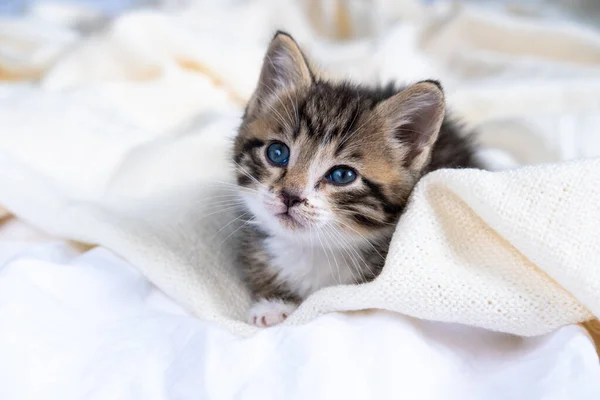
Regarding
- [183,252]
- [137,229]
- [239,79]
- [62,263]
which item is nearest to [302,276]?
[183,252]

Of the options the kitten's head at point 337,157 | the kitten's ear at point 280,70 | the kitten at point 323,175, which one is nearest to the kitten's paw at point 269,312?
the kitten at point 323,175

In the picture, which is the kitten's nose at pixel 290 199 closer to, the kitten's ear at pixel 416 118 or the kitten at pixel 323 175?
the kitten at pixel 323 175

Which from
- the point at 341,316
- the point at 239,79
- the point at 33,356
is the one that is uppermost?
the point at 341,316

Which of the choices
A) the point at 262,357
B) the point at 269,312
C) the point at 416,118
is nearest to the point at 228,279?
the point at 269,312

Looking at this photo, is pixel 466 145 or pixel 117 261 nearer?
pixel 117 261

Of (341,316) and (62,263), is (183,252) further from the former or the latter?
(341,316)

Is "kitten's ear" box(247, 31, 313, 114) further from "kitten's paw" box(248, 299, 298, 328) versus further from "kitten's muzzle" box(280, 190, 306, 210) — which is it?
"kitten's paw" box(248, 299, 298, 328)
